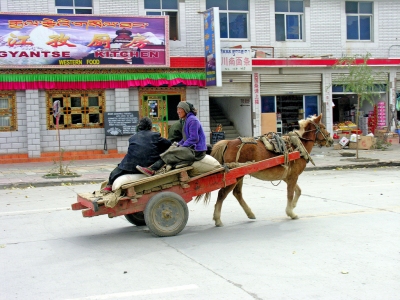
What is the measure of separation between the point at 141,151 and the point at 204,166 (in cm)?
95

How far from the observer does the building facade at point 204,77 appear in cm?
2009

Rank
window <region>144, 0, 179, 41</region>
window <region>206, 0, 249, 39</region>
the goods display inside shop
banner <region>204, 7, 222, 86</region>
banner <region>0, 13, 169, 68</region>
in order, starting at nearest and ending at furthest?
banner <region>0, 13, 169, 68</region>
banner <region>204, 7, 222, 86</region>
window <region>144, 0, 179, 41</region>
window <region>206, 0, 249, 39</region>
the goods display inside shop

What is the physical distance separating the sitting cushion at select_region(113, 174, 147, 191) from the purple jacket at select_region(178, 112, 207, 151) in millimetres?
823

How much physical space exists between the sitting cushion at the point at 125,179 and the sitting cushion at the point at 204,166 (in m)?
0.73

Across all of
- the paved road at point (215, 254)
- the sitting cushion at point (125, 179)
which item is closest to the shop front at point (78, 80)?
the paved road at point (215, 254)

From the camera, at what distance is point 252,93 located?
23.1 metres

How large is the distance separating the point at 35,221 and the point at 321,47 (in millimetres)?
18453

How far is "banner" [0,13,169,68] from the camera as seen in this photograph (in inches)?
760

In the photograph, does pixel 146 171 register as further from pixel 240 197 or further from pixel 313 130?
pixel 313 130

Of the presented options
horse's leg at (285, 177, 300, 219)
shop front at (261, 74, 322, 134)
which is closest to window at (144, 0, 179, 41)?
shop front at (261, 74, 322, 134)

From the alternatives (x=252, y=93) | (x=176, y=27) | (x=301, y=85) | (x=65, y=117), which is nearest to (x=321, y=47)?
(x=301, y=85)

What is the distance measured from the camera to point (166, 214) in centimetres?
734

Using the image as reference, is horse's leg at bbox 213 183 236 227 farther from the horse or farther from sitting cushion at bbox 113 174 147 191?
sitting cushion at bbox 113 174 147 191

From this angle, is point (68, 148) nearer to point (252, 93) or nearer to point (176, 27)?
point (176, 27)
